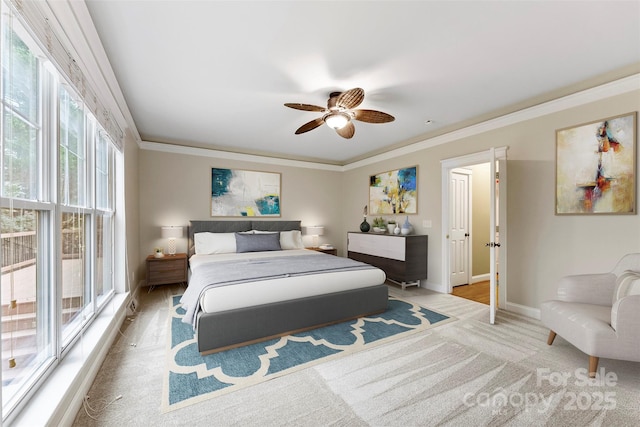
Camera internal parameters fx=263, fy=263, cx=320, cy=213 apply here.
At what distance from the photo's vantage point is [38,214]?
1.49m

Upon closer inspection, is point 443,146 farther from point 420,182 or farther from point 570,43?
point 570,43

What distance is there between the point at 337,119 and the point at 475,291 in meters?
3.61

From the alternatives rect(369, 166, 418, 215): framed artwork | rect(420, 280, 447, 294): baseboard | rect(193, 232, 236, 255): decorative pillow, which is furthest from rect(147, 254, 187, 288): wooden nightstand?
rect(420, 280, 447, 294): baseboard

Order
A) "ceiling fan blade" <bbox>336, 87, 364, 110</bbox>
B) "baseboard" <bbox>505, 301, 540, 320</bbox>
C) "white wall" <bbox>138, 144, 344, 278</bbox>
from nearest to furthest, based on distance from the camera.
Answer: "ceiling fan blade" <bbox>336, 87, 364, 110</bbox> < "baseboard" <bbox>505, 301, 540, 320</bbox> < "white wall" <bbox>138, 144, 344, 278</bbox>

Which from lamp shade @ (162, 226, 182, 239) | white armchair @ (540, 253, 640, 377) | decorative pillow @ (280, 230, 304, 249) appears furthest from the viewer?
decorative pillow @ (280, 230, 304, 249)

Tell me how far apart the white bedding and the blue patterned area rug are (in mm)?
386

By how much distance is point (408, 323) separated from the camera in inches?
116

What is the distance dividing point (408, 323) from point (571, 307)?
4.66 feet

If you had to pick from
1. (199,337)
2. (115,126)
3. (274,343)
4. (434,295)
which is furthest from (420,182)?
(115,126)

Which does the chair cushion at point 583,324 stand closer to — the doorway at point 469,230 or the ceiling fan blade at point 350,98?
the doorway at point 469,230

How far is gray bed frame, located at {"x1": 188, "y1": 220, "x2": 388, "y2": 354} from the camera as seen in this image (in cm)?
229

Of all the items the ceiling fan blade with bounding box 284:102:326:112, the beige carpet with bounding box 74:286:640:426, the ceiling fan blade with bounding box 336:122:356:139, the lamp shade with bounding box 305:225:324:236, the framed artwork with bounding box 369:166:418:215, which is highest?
the ceiling fan blade with bounding box 284:102:326:112

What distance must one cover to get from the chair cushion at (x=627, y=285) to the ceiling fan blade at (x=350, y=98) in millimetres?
2615

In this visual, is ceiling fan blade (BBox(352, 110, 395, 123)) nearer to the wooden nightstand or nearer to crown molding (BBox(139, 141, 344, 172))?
crown molding (BBox(139, 141, 344, 172))
